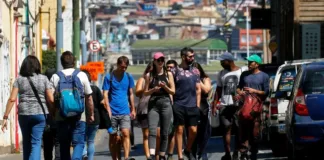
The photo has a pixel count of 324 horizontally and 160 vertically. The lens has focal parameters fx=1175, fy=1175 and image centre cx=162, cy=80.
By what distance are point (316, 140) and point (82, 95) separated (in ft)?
11.1

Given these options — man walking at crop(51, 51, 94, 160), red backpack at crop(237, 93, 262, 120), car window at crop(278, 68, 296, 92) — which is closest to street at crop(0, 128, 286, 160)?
car window at crop(278, 68, 296, 92)

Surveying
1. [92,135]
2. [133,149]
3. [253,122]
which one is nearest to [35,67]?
[92,135]

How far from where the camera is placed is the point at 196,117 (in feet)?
59.0

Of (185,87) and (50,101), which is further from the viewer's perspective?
(185,87)

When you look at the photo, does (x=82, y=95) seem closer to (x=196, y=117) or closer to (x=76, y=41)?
(x=196, y=117)

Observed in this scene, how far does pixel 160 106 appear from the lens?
17609mm

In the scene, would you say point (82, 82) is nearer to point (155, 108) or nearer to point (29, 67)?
point (29, 67)

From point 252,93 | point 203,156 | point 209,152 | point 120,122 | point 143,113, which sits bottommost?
point 209,152

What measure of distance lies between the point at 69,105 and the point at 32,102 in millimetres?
606

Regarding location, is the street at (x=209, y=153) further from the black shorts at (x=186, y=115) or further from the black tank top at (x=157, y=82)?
the black tank top at (x=157, y=82)

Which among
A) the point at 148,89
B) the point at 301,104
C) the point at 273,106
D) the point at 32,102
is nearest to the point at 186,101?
the point at 148,89

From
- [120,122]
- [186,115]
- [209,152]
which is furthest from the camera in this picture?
[209,152]

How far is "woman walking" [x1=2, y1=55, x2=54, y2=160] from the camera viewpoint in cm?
1584

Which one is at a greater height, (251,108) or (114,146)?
(251,108)
